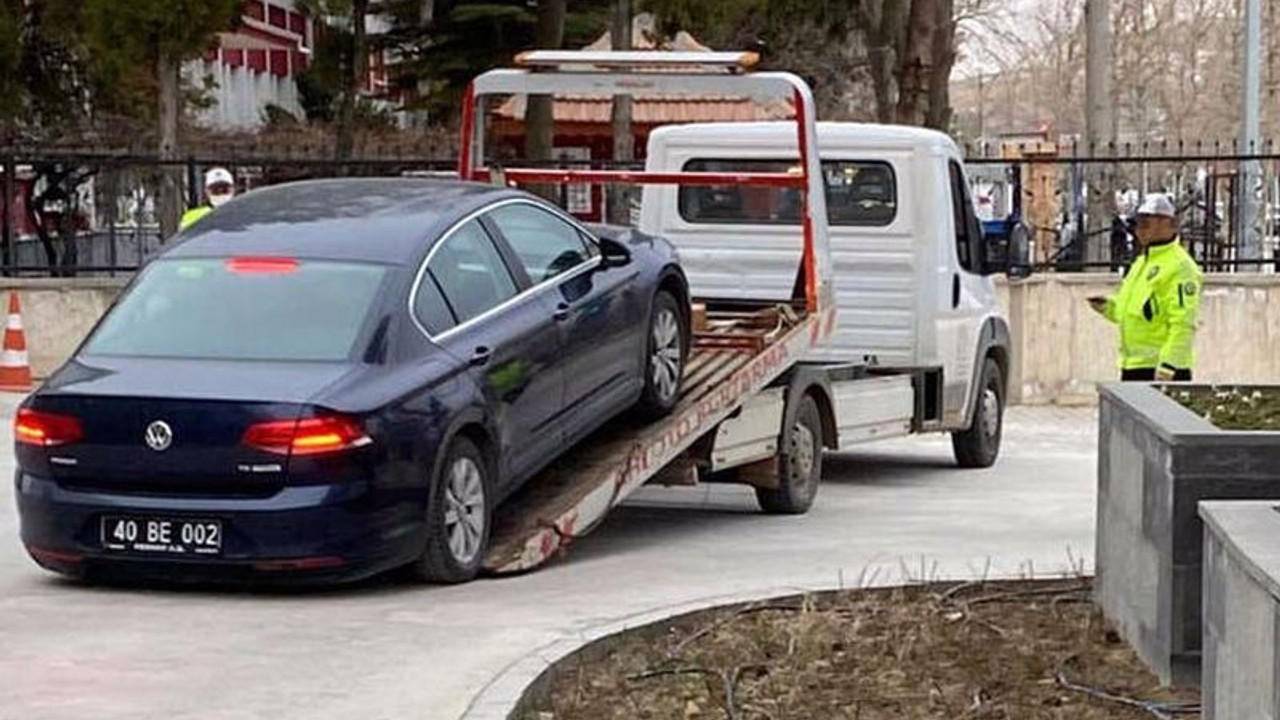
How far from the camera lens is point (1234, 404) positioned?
829 cm

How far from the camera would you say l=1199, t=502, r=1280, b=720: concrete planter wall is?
5.36 meters

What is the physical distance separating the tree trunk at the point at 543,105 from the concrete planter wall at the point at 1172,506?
17.6m

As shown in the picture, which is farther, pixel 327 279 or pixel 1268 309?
pixel 1268 309

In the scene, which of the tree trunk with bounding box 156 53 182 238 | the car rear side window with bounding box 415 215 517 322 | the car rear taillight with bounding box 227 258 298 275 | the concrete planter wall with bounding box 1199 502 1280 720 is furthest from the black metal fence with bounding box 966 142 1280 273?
the concrete planter wall with bounding box 1199 502 1280 720

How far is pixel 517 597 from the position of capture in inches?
350

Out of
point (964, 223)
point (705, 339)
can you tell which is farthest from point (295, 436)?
point (964, 223)

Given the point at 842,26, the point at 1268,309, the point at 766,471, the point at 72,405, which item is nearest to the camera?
the point at 72,405

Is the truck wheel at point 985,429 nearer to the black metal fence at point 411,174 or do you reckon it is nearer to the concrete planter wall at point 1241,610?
the black metal fence at point 411,174

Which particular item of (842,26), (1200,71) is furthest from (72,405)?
(1200,71)

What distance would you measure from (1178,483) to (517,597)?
3.00m

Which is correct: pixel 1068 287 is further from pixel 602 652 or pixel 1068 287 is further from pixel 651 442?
pixel 602 652

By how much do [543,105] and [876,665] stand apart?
1863 cm

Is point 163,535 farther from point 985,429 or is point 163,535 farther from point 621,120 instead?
point 621,120

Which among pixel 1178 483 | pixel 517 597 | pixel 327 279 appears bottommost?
pixel 517 597
